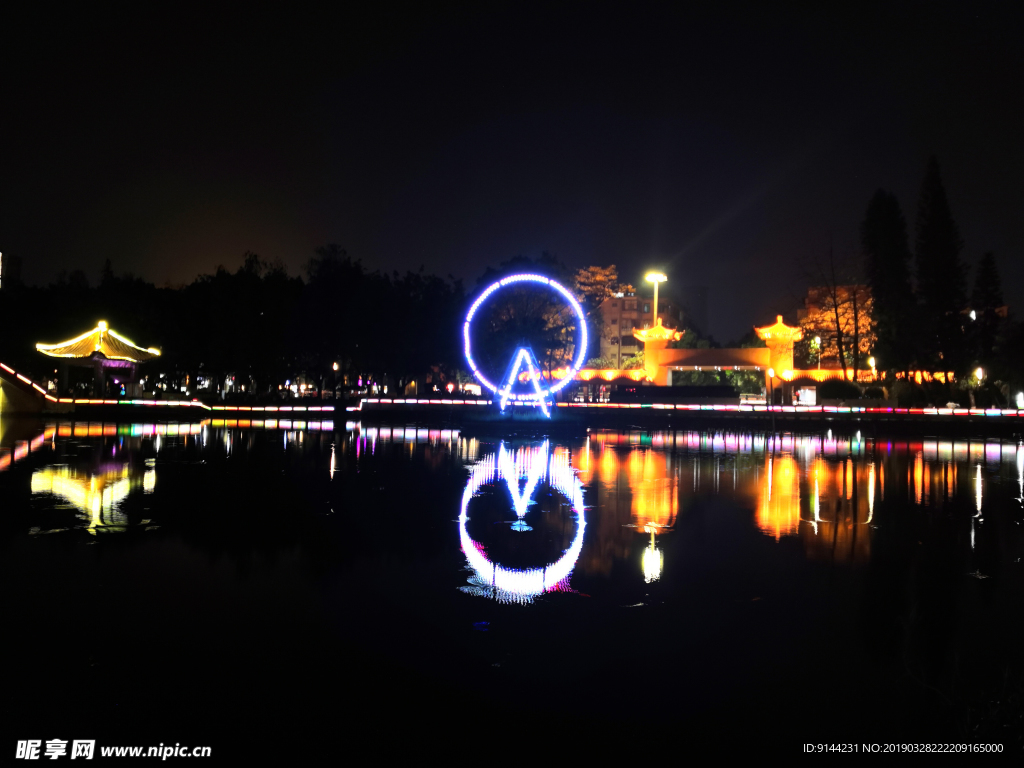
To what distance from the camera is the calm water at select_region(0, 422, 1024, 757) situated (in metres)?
4.15

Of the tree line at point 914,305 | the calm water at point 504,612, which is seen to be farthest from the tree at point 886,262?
A: the calm water at point 504,612

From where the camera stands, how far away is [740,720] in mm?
4145

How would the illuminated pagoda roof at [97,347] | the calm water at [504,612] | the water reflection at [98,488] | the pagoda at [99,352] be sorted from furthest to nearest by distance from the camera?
the pagoda at [99,352]
the illuminated pagoda roof at [97,347]
the water reflection at [98,488]
the calm water at [504,612]

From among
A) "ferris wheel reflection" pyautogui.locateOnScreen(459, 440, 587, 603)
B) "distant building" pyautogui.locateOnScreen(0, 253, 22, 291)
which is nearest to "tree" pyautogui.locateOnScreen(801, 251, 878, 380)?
"ferris wheel reflection" pyautogui.locateOnScreen(459, 440, 587, 603)

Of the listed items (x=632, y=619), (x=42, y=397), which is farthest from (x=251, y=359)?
(x=632, y=619)

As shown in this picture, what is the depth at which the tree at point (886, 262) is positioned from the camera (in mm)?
49844

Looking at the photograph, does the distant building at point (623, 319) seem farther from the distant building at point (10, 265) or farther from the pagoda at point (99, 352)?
the distant building at point (10, 265)

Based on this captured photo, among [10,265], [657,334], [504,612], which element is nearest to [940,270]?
[657,334]

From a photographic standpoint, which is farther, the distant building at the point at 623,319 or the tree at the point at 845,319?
the distant building at the point at 623,319

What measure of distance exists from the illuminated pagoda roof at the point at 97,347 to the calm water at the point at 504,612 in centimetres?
3083

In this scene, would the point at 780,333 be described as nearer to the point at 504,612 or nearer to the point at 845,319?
the point at 845,319

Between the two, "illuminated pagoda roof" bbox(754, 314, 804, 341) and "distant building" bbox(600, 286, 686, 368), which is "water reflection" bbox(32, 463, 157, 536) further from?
"distant building" bbox(600, 286, 686, 368)

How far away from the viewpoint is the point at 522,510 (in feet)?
→ 34.3

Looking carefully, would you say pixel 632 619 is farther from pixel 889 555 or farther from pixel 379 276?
pixel 379 276
